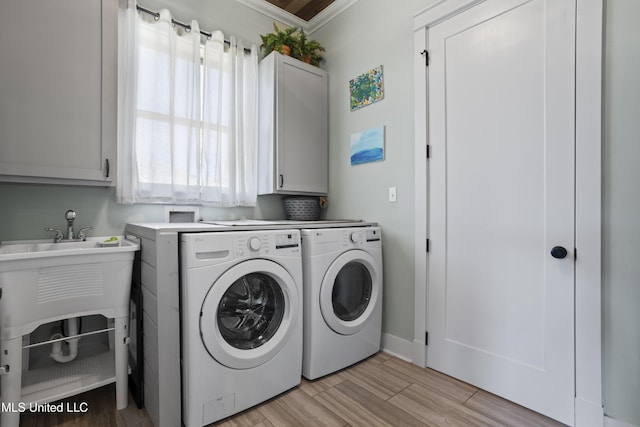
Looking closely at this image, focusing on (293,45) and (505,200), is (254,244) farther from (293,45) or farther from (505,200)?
(293,45)

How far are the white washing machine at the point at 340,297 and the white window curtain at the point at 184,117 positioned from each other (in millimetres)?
947

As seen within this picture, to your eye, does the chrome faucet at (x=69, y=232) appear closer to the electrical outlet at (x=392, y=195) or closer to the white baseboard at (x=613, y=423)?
the electrical outlet at (x=392, y=195)

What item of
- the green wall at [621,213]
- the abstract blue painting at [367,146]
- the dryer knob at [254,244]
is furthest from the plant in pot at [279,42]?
the green wall at [621,213]

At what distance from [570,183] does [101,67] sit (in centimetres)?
241

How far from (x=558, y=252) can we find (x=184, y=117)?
2326 millimetres

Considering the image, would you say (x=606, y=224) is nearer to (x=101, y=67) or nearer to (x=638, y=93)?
(x=638, y=93)

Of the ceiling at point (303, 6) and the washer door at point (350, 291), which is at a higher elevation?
the ceiling at point (303, 6)

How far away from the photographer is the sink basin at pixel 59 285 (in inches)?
47.1

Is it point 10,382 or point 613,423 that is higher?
point 10,382

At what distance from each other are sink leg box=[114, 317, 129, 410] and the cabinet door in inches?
51.9

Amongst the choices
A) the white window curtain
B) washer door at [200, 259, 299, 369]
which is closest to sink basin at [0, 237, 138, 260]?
the white window curtain

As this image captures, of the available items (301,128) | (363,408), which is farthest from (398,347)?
(301,128)

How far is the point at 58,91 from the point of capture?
59.9 inches

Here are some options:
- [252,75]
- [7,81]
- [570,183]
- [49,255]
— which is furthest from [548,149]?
[7,81]
